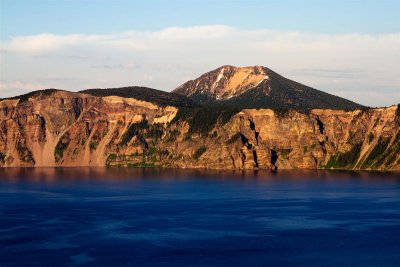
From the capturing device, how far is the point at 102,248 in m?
121

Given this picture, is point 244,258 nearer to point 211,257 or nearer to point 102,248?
point 211,257

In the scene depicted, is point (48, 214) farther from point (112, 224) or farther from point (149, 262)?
point (149, 262)

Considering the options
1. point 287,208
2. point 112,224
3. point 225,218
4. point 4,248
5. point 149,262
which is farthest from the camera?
point 287,208

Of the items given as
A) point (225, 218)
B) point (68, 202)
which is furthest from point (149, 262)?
point (68, 202)

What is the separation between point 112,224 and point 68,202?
44625 millimetres

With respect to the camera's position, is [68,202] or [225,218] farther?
[68,202]

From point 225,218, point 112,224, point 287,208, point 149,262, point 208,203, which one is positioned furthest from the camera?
point 208,203

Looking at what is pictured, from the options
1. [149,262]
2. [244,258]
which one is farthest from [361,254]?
[149,262]

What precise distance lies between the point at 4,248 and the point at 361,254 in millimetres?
54186

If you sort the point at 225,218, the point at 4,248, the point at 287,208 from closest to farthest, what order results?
the point at 4,248 → the point at 225,218 → the point at 287,208

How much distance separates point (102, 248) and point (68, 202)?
236ft

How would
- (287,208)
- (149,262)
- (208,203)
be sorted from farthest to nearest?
(208,203)
(287,208)
(149,262)

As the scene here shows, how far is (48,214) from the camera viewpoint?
165500mm

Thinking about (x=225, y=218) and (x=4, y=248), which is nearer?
(x=4, y=248)
